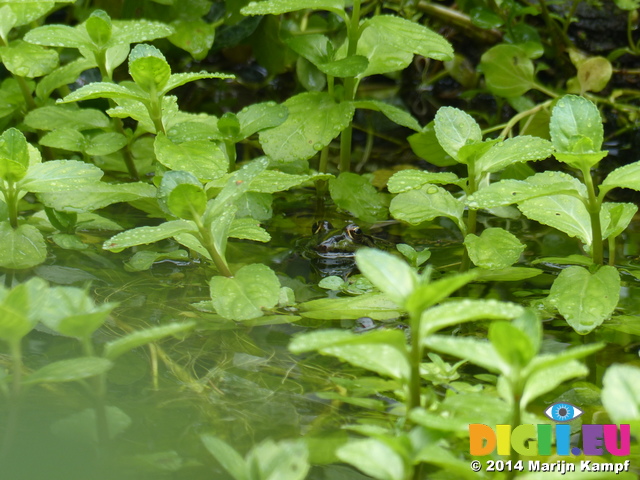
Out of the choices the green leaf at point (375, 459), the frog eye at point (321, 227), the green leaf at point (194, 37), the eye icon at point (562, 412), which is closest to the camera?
the green leaf at point (375, 459)

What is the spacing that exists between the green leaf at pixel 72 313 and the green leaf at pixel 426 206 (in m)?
0.74

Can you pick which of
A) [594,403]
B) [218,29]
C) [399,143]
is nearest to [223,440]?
[594,403]

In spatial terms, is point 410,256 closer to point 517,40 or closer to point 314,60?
point 314,60

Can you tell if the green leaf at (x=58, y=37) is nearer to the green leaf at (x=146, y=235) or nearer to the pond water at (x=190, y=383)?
the pond water at (x=190, y=383)

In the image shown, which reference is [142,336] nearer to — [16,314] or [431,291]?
[16,314]

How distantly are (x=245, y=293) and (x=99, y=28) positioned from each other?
0.94 meters

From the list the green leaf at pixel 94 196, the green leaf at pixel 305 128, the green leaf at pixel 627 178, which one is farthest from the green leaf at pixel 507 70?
the green leaf at pixel 94 196

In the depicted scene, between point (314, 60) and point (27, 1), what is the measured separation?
786mm

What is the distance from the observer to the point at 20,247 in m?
1.48

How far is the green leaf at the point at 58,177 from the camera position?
1.46 meters

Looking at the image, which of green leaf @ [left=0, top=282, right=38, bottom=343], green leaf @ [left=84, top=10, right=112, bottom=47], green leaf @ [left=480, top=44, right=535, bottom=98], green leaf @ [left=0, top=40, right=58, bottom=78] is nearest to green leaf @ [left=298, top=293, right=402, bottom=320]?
green leaf @ [left=0, top=282, right=38, bottom=343]

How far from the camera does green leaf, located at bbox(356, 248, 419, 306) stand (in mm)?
868

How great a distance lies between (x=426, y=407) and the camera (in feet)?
3.24

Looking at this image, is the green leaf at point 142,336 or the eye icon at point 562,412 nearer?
the green leaf at point 142,336
